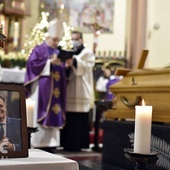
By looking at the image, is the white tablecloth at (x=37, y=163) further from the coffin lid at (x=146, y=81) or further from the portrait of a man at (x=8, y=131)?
the coffin lid at (x=146, y=81)

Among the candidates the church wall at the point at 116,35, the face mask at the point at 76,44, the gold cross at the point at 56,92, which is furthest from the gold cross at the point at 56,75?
the church wall at the point at 116,35

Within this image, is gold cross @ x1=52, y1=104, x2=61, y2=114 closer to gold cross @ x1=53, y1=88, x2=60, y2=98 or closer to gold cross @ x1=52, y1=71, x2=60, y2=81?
gold cross @ x1=53, y1=88, x2=60, y2=98

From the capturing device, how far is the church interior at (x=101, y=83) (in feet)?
4.73

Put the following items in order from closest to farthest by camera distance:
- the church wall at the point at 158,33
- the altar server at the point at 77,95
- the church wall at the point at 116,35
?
the altar server at the point at 77,95 < the church wall at the point at 158,33 < the church wall at the point at 116,35

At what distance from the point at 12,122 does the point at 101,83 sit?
294 inches

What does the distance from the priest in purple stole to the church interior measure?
1 cm

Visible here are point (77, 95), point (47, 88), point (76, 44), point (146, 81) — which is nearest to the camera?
point (146, 81)

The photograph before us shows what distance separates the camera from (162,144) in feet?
7.14

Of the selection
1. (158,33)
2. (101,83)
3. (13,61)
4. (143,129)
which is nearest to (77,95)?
(13,61)

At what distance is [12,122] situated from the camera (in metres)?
1.40

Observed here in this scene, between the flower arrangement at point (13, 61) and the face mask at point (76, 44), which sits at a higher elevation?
the face mask at point (76, 44)

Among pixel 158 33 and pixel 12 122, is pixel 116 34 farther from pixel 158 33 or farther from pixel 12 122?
pixel 12 122

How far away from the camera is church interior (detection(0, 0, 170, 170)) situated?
Answer: 4.73ft

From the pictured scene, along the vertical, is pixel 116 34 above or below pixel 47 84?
above
